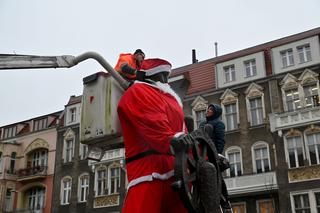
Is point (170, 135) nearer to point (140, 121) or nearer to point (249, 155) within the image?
point (140, 121)

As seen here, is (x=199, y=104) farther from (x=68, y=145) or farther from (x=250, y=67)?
(x=68, y=145)

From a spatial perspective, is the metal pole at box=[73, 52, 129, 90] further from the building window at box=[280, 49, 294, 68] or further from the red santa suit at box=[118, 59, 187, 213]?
the building window at box=[280, 49, 294, 68]

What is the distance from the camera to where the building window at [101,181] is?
29148 millimetres

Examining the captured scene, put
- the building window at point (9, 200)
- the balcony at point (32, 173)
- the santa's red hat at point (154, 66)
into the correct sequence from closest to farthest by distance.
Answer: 1. the santa's red hat at point (154, 66)
2. the balcony at point (32, 173)
3. the building window at point (9, 200)

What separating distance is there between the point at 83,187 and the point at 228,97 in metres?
11.9

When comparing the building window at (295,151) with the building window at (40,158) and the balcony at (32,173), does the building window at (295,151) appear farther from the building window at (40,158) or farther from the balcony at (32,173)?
the building window at (40,158)

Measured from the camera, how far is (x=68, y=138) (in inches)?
1282

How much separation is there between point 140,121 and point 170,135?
0.32 m

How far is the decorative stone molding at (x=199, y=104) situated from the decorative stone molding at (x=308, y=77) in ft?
19.3

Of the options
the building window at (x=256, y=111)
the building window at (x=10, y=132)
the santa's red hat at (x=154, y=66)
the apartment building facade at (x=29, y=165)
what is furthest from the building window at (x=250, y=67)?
the santa's red hat at (x=154, y=66)

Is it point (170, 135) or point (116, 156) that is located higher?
point (116, 156)

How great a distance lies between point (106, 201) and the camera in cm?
2847

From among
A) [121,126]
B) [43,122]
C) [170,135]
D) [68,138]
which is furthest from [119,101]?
[43,122]

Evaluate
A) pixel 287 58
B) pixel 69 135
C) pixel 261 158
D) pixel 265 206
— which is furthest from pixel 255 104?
pixel 69 135
